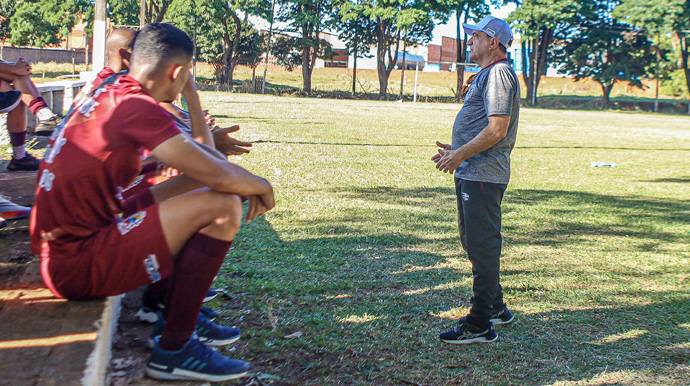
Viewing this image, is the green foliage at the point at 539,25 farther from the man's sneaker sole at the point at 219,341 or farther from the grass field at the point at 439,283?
the man's sneaker sole at the point at 219,341

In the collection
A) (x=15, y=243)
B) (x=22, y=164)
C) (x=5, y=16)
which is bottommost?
(x=15, y=243)

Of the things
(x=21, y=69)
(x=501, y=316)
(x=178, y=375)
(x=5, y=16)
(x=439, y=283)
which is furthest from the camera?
(x=5, y=16)

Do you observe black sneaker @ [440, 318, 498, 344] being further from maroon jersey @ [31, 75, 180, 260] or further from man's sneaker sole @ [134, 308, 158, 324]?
maroon jersey @ [31, 75, 180, 260]

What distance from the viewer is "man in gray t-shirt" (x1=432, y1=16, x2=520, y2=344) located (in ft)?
11.7

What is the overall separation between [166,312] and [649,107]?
197 feet

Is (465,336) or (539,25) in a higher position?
(539,25)

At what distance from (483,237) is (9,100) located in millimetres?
4941

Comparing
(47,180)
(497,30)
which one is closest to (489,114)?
(497,30)

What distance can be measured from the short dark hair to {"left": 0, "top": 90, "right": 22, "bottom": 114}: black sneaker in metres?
4.17

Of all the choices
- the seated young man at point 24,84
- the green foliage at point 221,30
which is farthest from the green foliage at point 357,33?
the seated young man at point 24,84

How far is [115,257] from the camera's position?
2.37 metres

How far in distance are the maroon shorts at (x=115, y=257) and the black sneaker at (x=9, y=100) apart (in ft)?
13.8

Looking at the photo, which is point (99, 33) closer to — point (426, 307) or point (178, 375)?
point (426, 307)

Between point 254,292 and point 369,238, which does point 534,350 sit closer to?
point 254,292
